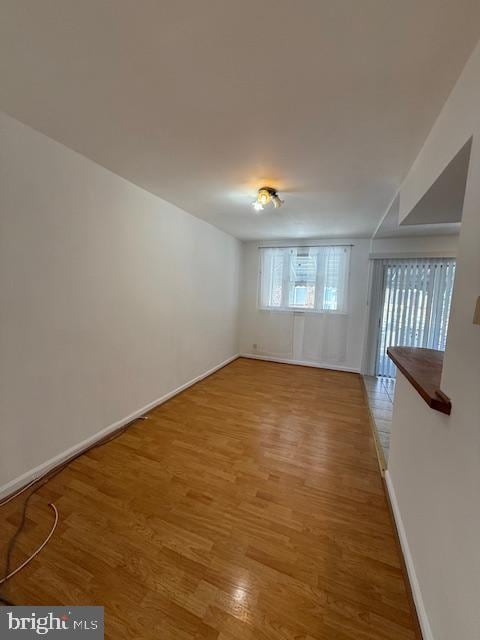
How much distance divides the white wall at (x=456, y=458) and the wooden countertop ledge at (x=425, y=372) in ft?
0.15

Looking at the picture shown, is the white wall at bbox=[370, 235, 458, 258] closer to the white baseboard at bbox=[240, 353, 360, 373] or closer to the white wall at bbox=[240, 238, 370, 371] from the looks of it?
the white wall at bbox=[240, 238, 370, 371]

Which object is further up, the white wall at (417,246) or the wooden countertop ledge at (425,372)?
the white wall at (417,246)

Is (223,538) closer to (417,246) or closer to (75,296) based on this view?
(75,296)

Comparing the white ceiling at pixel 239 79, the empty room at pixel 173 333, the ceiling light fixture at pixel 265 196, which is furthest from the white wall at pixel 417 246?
A: the ceiling light fixture at pixel 265 196

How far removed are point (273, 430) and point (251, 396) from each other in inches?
33.4

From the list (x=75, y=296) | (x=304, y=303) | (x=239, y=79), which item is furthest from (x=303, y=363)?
(x=239, y=79)

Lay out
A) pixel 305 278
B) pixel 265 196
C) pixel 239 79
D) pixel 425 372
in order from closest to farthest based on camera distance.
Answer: pixel 239 79, pixel 425 372, pixel 265 196, pixel 305 278

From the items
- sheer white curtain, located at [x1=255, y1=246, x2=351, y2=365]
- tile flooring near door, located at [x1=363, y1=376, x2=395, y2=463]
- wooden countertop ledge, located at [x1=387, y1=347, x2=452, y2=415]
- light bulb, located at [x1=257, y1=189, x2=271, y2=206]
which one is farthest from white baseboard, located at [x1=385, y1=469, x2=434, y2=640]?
sheer white curtain, located at [x1=255, y1=246, x2=351, y2=365]

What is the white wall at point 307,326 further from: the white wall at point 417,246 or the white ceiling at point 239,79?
the white ceiling at point 239,79

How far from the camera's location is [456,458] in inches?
35.5

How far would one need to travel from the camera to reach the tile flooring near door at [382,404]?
8.33 ft

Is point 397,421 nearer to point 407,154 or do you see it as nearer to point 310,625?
point 310,625

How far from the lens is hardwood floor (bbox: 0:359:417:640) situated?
1101mm

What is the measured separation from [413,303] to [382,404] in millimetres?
1704
